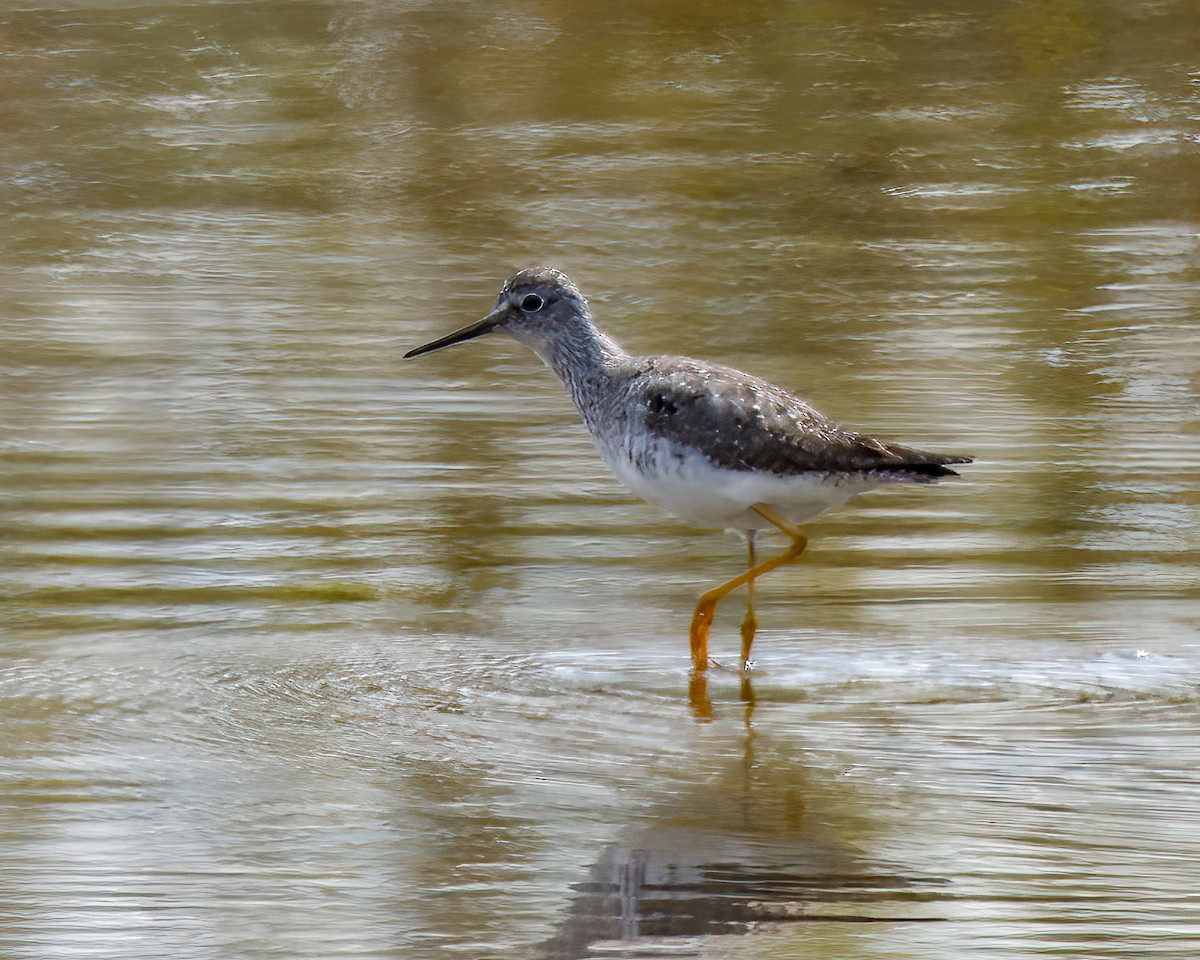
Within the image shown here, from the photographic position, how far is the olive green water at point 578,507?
179 inches

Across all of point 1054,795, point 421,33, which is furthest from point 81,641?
point 421,33

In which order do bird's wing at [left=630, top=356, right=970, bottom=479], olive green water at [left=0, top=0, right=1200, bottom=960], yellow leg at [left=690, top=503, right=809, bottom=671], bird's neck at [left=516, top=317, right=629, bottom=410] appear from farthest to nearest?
1. bird's neck at [left=516, top=317, right=629, bottom=410]
2. yellow leg at [left=690, top=503, right=809, bottom=671]
3. bird's wing at [left=630, top=356, right=970, bottom=479]
4. olive green water at [left=0, top=0, right=1200, bottom=960]

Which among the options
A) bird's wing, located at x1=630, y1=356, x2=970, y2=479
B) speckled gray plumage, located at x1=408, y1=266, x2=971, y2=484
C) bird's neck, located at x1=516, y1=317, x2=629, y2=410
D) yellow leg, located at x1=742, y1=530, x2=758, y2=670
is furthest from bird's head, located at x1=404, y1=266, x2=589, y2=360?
yellow leg, located at x1=742, y1=530, x2=758, y2=670

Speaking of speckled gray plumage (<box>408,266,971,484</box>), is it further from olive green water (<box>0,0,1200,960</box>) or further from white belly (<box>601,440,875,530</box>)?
olive green water (<box>0,0,1200,960</box>)

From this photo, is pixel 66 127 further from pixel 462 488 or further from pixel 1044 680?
pixel 1044 680

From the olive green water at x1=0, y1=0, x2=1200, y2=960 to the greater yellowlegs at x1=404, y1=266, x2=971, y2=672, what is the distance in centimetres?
44

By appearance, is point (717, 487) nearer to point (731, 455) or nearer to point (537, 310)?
point (731, 455)

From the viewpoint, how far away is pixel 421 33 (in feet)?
50.5

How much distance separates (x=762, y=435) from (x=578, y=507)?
179 cm

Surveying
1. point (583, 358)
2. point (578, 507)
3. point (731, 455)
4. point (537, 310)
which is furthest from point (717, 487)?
point (578, 507)

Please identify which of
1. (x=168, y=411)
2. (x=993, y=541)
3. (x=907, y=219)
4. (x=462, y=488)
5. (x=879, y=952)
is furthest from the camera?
(x=907, y=219)

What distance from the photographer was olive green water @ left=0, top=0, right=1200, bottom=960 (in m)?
4.54

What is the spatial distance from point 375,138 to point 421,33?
99.2 inches

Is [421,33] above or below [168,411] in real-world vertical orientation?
above
